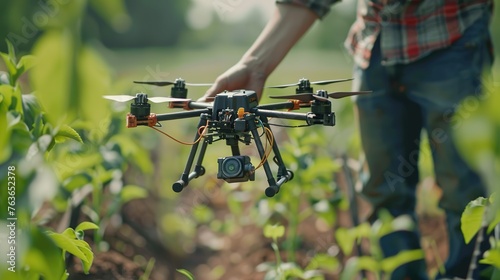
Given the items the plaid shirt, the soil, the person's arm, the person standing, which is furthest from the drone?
the soil

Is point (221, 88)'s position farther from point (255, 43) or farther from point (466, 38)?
point (466, 38)

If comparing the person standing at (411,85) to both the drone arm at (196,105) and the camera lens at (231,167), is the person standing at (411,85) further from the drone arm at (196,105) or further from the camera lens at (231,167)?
the camera lens at (231,167)

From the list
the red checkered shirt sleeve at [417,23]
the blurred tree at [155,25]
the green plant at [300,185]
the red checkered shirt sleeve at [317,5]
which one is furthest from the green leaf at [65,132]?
the blurred tree at [155,25]

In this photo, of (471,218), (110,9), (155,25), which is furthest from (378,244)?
(155,25)

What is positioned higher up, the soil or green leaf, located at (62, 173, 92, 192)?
green leaf, located at (62, 173, 92, 192)

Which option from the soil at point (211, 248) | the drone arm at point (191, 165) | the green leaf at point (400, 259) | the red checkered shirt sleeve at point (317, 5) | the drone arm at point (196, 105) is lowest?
the soil at point (211, 248)

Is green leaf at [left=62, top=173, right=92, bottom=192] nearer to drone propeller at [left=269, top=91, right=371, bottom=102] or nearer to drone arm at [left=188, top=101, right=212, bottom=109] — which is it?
drone arm at [left=188, top=101, right=212, bottom=109]

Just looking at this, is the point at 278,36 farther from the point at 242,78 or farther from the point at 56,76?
the point at 56,76
